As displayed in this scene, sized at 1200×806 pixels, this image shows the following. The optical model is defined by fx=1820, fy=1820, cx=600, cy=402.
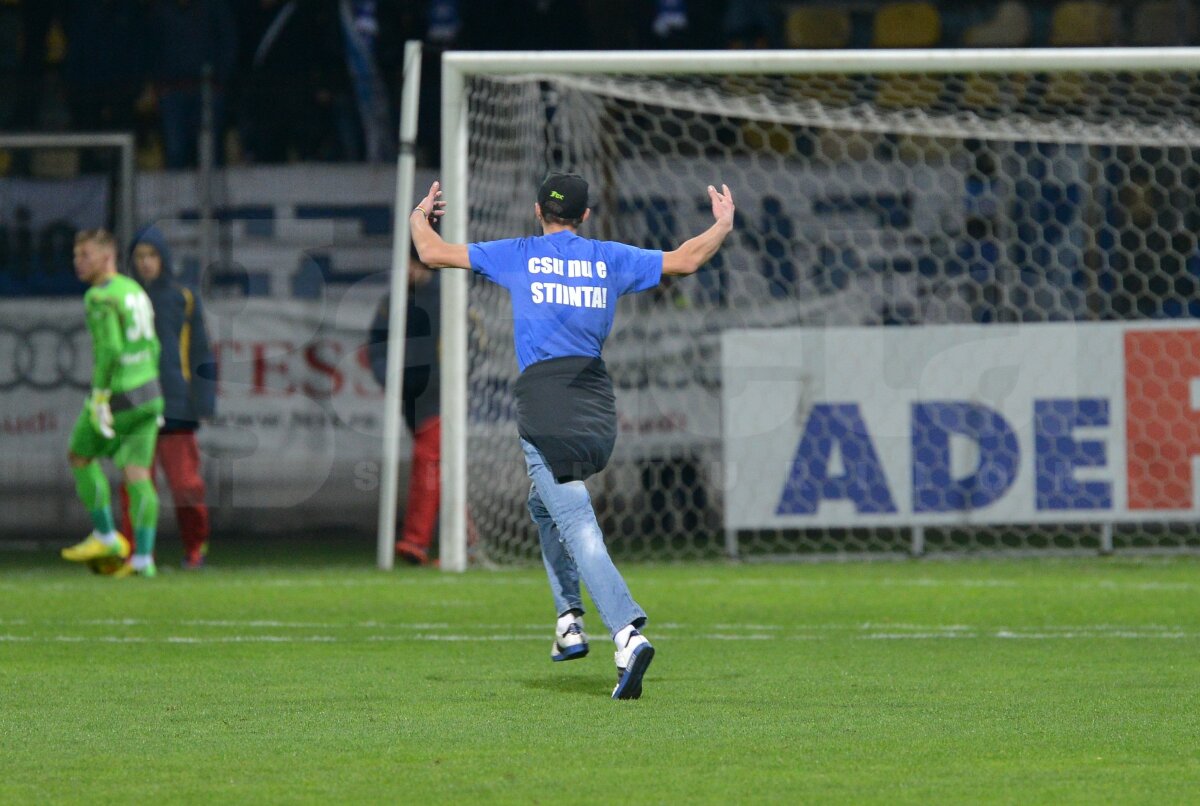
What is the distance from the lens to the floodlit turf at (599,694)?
454 cm

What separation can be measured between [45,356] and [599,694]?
27.4ft

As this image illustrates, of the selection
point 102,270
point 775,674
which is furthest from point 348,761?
point 102,270

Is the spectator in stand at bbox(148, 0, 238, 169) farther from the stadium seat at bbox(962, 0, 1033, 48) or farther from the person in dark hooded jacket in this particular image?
the stadium seat at bbox(962, 0, 1033, 48)

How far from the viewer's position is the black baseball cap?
20.7 ft

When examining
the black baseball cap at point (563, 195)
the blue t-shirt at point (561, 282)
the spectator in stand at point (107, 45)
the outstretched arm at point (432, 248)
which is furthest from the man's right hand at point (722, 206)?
the spectator in stand at point (107, 45)

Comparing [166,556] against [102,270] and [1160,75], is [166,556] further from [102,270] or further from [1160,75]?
[1160,75]

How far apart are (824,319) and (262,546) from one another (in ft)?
14.2

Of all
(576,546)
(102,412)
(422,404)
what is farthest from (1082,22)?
(576,546)

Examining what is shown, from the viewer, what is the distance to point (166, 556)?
12.5 m

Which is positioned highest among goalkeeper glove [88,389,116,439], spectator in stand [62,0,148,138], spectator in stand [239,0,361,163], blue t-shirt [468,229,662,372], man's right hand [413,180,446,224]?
spectator in stand [62,0,148,138]

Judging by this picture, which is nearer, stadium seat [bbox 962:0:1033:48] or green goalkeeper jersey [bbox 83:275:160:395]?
green goalkeeper jersey [bbox 83:275:160:395]

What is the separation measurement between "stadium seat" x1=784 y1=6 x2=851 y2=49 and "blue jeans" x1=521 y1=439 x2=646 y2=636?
36.8ft

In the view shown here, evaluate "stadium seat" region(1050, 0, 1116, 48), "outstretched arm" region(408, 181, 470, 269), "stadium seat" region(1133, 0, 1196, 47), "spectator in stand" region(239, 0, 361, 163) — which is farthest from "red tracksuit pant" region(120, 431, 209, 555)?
"stadium seat" region(1133, 0, 1196, 47)

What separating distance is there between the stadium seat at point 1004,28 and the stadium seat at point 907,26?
32cm
